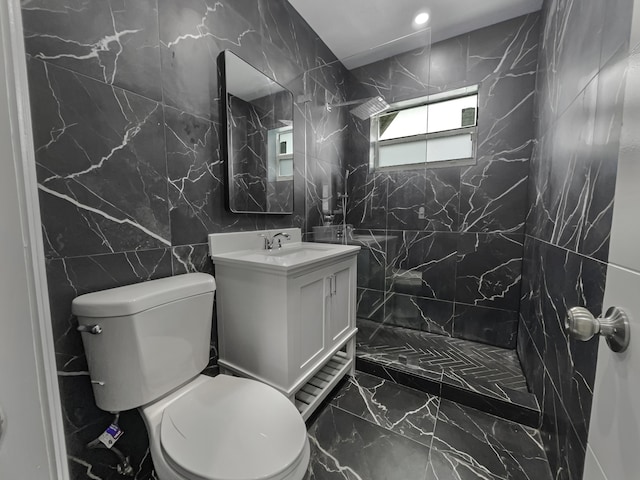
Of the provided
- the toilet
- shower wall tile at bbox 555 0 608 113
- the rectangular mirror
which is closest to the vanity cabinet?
the toilet

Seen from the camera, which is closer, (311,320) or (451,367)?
(311,320)

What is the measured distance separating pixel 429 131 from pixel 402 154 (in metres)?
0.31

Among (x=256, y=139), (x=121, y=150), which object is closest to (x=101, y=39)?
(x=121, y=150)

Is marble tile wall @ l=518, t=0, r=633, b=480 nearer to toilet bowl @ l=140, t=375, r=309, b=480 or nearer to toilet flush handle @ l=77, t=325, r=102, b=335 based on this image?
toilet bowl @ l=140, t=375, r=309, b=480

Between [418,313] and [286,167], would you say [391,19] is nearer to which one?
[286,167]

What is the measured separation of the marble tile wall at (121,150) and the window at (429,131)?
1.35m

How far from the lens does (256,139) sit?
1595 mm

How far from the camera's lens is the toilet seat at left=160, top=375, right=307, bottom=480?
71cm

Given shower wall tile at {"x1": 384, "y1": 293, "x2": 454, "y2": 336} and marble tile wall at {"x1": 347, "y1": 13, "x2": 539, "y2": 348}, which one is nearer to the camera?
marble tile wall at {"x1": 347, "y1": 13, "x2": 539, "y2": 348}

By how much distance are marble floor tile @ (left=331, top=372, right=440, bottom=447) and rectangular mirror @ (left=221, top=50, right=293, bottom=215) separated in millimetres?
1281

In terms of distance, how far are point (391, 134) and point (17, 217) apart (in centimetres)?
247

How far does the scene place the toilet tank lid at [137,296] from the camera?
830mm

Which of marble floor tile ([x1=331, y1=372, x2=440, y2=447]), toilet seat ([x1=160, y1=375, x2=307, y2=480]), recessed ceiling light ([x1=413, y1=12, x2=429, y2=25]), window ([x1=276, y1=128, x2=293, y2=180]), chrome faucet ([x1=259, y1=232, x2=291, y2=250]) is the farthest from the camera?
recessed ceiling light ([x1=413, y1=12, x2=429, y2=25])

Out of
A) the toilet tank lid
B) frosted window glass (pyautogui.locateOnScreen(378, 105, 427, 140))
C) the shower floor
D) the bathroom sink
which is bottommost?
the shower floor
